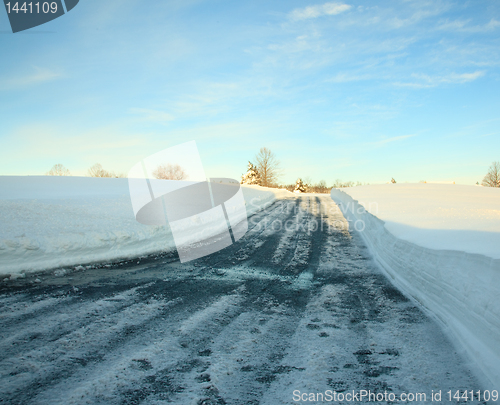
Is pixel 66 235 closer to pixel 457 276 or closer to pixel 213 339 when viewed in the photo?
pixel 213 339

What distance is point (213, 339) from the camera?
3.27 m

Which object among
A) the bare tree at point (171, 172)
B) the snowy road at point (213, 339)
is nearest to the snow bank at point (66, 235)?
the snowy road at point (213, 339)

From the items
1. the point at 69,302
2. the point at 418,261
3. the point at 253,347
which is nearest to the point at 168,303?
the point at 69,302

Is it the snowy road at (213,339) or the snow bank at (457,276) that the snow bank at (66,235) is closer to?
the snowy road at (213,339)

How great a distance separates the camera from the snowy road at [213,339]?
246 cm

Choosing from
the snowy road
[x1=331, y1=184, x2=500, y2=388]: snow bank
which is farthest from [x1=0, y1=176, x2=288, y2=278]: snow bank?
[x1=331, y1=184, x2=500, y2=388]: snow bank

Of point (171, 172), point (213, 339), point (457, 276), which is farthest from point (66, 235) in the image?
point (171, 172)

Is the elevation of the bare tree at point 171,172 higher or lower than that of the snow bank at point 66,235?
higher

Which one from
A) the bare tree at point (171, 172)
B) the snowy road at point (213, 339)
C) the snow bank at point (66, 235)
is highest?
the bare tree at point (171, 172)

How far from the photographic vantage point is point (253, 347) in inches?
122

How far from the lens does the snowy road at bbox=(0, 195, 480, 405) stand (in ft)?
8.05

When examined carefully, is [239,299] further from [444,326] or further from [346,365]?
[444,326]

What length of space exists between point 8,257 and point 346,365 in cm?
677

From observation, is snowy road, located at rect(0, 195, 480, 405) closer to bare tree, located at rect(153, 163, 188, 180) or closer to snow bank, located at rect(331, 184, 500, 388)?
snow bank, located at rect(331, 184, 500, 388)
